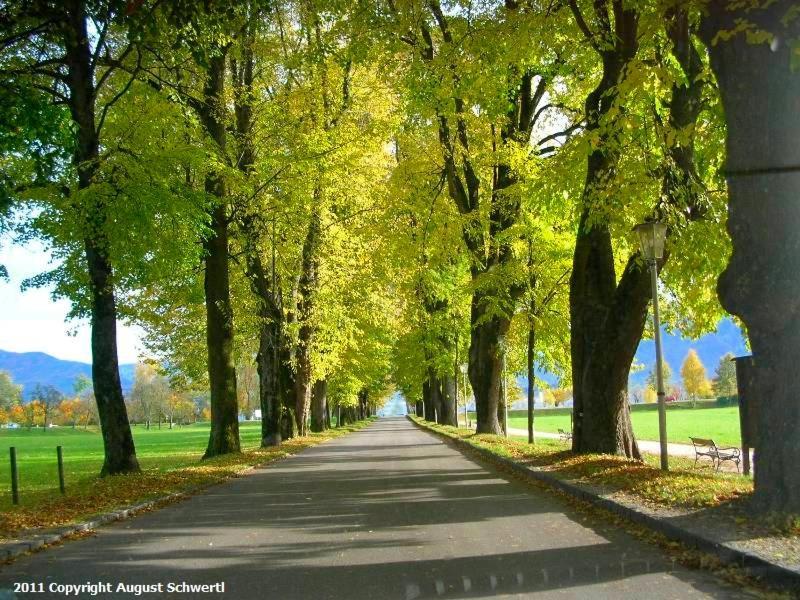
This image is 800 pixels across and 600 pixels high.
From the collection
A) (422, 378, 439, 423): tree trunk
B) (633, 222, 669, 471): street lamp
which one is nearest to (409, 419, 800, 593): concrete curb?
(633, 222, 669, 471): street lamp

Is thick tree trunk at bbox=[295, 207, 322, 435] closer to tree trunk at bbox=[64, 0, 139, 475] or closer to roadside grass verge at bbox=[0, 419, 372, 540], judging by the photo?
tree trunk at bbox=[64, 0, 139, 475]

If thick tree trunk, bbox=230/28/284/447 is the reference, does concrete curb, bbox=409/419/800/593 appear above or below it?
below

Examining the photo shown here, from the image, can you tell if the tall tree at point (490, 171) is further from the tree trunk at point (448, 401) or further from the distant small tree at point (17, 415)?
the distant small tree at point (17, 415)

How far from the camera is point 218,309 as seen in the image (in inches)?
811

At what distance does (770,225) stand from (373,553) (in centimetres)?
487

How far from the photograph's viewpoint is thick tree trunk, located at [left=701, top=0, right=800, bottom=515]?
6.95 meters

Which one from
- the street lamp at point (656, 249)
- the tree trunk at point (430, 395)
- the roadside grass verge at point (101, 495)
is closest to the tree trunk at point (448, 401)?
the tree trunk at point (430, 395)

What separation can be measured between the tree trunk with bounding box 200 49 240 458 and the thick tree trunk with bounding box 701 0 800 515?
15.4m

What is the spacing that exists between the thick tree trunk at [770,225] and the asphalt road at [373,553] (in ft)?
4.92

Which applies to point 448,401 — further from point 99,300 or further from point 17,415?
point 17,415

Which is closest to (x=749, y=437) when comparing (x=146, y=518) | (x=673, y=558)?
(x=673, y=558)

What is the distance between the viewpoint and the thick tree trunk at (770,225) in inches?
274

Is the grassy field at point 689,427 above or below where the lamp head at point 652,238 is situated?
below

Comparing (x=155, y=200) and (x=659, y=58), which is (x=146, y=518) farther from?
(x=659, y=58)
